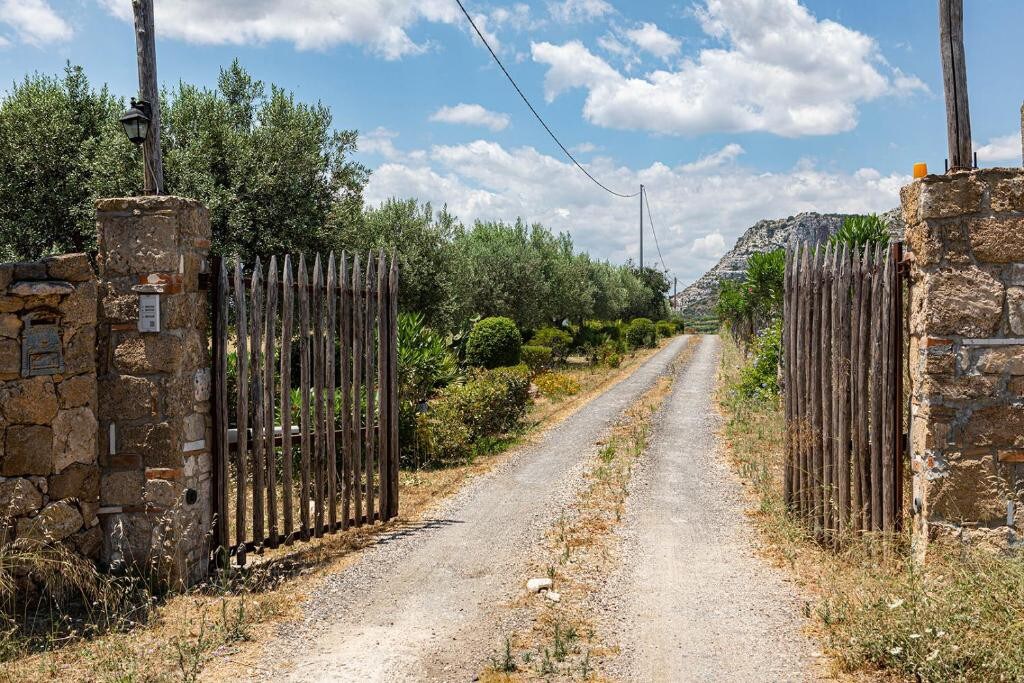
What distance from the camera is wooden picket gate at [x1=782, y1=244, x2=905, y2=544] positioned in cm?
523

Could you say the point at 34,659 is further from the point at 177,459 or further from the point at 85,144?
the point at 85,144

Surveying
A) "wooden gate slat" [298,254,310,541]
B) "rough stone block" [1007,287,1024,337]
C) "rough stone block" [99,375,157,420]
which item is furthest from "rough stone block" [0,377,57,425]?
"rough stone block" [1007,287,1024,337]

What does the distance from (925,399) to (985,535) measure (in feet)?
3.20

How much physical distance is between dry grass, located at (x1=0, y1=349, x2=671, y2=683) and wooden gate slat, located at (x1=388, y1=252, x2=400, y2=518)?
85 cm

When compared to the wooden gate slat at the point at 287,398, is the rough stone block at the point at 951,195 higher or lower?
higher

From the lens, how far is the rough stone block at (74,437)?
480cm

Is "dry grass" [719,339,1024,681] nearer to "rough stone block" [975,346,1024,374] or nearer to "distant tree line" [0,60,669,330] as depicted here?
"rough stone block" [975,346,1024,374]

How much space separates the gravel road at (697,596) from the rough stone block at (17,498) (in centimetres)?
389

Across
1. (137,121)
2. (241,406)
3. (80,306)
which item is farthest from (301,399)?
(137,121)

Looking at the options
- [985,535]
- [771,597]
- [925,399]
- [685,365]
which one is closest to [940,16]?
[925,399]

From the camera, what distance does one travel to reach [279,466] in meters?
8.77

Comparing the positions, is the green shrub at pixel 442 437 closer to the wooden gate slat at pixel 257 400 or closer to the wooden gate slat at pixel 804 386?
the wooden gate slat at pixel 257 400

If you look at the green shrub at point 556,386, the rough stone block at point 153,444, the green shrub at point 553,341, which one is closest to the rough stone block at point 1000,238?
the rough stone block at point 153,444

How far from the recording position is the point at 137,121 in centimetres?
543
